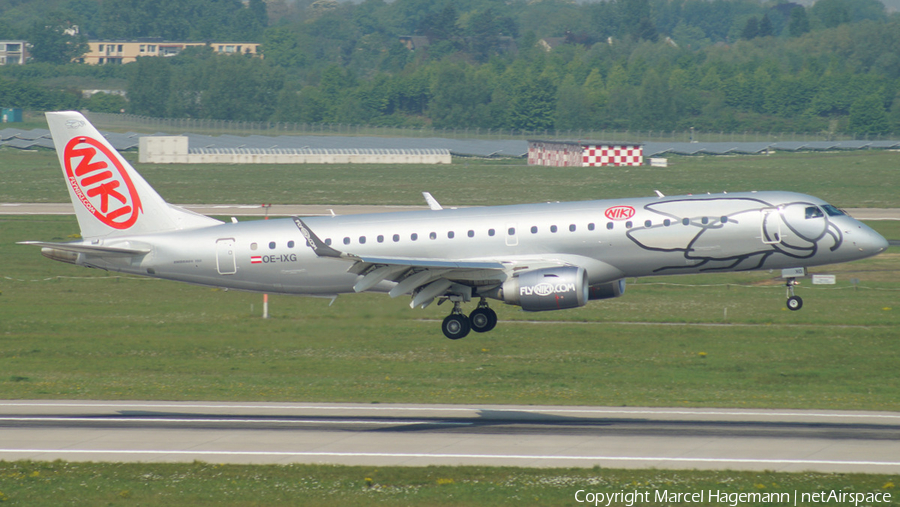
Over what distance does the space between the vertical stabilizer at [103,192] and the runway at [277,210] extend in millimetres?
54160

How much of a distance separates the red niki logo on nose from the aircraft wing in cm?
295

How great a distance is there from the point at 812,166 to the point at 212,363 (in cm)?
11939

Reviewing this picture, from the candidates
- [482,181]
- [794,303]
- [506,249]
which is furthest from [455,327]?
[482,181]

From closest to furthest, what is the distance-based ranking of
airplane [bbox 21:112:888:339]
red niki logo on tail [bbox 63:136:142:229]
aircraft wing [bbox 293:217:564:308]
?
aircraft wing [bbox 293:217:564:308] → airplane [bbox 21:112:888:339] → red niki logo on tail [bbox 63:136:142:229]

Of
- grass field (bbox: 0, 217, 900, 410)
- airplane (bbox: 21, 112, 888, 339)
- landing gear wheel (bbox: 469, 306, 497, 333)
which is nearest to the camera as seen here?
airplane (bbox: 21, 112, 888, 339)

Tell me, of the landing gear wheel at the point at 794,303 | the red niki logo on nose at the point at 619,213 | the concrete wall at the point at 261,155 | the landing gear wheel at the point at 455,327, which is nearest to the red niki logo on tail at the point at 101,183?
the landing gear wheel at the point at 455,327

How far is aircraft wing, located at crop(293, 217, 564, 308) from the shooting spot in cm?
4325

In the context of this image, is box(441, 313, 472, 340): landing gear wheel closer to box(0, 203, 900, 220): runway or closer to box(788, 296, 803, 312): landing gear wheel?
box(788, 296, 803, 312): landing gear wheel

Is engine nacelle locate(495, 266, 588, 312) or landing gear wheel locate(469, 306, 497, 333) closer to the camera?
engine nacelle locate(495, 266, 588, 312)

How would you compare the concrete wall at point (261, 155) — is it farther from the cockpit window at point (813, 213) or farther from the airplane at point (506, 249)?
the cockpit window at point (813, 213)

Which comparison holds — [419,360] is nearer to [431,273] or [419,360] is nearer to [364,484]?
[431,273]

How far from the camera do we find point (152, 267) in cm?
4844

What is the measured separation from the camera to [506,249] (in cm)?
4528

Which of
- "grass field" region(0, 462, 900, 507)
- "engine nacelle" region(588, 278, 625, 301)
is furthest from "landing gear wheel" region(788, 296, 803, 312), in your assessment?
"grass field" region(0, 462, 900, 507)
